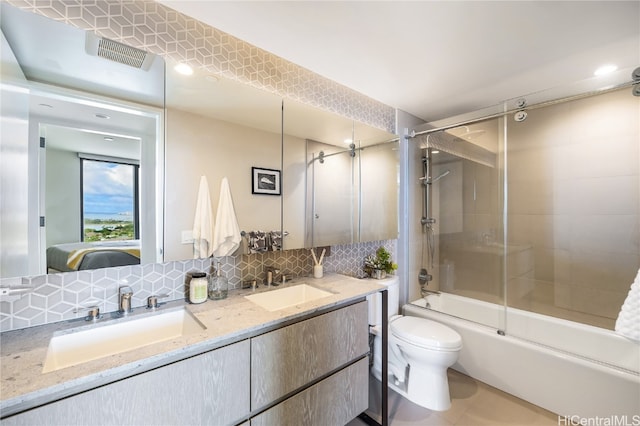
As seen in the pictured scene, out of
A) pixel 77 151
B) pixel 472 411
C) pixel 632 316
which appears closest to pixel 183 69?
pixel 77 151

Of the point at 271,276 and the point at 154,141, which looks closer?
the point at 154,141

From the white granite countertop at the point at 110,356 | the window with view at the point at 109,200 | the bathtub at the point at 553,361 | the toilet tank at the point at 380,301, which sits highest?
the window with view at the point at 109,200

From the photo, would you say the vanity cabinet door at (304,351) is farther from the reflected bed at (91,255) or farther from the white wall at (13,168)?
the white wall at (13,168)

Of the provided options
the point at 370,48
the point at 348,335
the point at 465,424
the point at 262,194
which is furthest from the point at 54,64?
the point at 465,424

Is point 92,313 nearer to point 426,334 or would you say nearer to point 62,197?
point 62,197

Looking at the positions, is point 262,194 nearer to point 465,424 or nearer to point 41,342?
point 41,342

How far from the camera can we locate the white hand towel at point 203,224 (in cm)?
139

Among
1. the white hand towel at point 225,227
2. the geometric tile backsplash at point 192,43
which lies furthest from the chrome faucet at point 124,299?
the geometric tile backsplash at point 192,43

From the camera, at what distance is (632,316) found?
1.83 metres

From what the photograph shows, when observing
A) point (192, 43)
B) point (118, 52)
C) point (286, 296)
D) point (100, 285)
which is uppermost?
point (192, 43)

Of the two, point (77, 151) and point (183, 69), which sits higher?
point (183, 69)

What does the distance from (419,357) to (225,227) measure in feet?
5.32

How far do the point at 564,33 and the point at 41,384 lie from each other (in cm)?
279

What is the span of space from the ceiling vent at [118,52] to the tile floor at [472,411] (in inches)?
95.9
